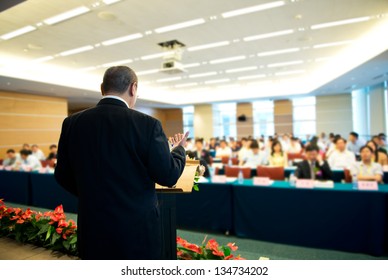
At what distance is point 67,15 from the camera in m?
3.89

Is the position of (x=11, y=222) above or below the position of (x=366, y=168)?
→ below

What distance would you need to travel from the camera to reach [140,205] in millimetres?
978

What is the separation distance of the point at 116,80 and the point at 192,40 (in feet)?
15.4

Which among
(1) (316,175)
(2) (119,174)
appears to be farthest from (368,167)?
Answer: (2) (119,174)

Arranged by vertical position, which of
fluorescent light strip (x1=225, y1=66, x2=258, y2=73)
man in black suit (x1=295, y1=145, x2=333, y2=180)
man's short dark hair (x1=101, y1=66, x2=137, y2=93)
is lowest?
man in black suit (x1=295, y1=145, x2=333, y2=180)

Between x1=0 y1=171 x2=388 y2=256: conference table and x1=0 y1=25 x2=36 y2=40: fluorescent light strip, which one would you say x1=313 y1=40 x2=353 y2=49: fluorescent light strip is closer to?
x1=0 y1=171 x2=388 y2=256: conference table

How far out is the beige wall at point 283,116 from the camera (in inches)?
552

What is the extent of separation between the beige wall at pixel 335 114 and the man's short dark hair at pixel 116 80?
47.6 feet

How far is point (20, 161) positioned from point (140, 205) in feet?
17.3

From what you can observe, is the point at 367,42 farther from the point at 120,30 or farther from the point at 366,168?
the point at 120,30

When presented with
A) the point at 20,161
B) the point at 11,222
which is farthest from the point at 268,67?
the point at 11,222

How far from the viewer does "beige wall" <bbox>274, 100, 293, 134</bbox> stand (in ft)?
46.0

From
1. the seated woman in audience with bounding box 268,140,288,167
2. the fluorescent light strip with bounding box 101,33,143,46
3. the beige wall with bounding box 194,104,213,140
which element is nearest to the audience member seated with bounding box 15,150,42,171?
the fluorescent light strip with bounding box 101,33,143,46

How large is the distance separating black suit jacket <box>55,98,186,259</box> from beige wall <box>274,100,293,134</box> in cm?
1422
